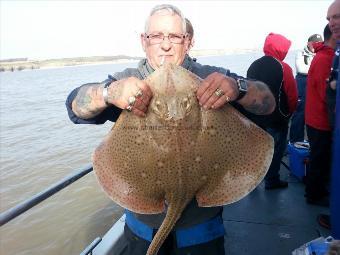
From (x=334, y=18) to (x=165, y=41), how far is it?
2.94m

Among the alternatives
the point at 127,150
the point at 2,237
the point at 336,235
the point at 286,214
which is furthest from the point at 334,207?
the point at 2,237

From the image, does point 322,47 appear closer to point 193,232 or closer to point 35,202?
point 193,232

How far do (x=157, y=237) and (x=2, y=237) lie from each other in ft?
26.5

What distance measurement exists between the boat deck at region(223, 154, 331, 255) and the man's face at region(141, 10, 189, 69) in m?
2.70

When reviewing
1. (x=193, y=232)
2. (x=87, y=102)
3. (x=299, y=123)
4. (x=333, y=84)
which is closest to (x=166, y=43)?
(x=87, y=102)

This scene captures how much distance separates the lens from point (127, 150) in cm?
201

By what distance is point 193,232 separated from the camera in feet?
7.43

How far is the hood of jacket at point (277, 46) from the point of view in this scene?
4.99 meters

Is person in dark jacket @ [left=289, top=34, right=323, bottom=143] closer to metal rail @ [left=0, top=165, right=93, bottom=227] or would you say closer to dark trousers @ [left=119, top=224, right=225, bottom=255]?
metal rail @ [left=0, top=165, right=93, bottom=227]

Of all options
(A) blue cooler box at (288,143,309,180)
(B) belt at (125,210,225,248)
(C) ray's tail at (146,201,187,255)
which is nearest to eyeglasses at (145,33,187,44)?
(C) ray's tail at (146,201,187,255)

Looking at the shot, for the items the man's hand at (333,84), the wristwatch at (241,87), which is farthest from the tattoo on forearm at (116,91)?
the man's hand at (333,84)

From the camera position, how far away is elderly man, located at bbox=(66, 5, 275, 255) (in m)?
1.89

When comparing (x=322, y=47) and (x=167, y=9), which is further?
(x=322, y=47)

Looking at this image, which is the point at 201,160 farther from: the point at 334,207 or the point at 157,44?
the point at 334,207
